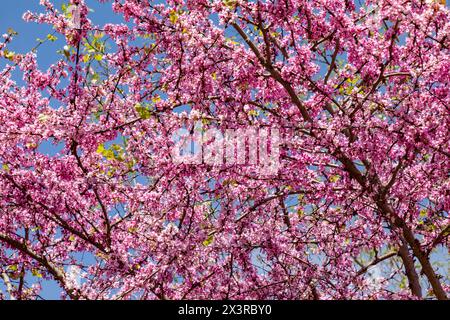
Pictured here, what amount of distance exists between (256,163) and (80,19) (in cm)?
386

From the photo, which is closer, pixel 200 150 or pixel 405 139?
pixel 405 139

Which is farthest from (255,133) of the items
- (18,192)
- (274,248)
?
(18,192)

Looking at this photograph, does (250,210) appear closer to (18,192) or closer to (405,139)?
(405,139)

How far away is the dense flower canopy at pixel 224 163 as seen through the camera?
908cm

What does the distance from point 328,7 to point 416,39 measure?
164 cm

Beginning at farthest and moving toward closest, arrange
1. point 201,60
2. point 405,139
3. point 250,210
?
point 250,210
point 201,60
point 405,139

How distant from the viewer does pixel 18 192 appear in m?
9.65

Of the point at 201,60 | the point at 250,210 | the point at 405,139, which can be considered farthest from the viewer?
the point at 250,210

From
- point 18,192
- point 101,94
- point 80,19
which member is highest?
point 80,19

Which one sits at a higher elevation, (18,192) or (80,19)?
(80,19)

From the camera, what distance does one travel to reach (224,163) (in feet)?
31.5

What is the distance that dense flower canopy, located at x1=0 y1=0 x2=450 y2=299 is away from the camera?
908 centimetres

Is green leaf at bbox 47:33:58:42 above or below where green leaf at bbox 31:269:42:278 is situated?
above

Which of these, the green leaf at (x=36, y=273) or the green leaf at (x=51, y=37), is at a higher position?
the green leaf at (x=51, y=37)
